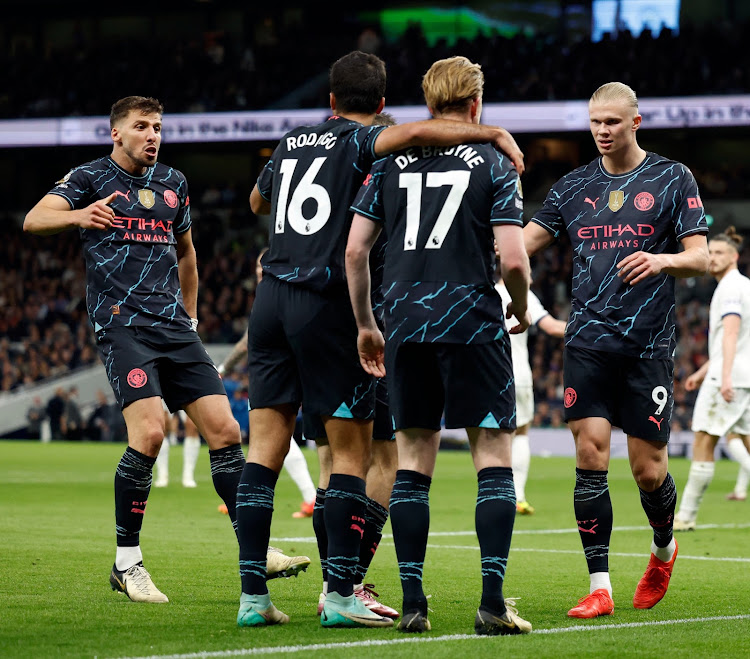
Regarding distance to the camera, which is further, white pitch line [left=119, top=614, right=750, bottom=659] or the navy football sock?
the navy football sock

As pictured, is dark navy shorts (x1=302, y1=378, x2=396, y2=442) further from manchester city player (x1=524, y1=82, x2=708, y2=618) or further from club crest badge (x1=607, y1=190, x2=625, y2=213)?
club crest badge (x1=607, y1=190, x2=625, y2=213)

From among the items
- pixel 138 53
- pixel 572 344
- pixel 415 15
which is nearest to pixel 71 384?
pixel 138 53

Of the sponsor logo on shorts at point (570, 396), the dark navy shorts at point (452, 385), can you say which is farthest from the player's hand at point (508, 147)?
the sponsor logo on shorts at point (570, 396)

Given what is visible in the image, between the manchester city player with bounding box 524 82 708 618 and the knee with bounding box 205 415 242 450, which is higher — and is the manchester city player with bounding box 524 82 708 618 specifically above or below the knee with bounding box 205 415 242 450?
above

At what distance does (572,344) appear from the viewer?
5805mm

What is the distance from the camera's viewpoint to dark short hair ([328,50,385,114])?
5195 millimetres

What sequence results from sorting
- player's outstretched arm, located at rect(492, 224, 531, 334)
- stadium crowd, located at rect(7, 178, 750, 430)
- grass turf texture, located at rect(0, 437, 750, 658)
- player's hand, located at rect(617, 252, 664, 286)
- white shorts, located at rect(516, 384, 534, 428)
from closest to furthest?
1. grass turf texture, located at rect(0, 437, 750, 658)
2. player's outstretched arm, located at rect(492, 224, 531, 334)
3. player's hand, located at rect(617, 252, 664, 286)
4. white shorts, located at rect(516, 384, 534, 428)
5. stadium crowd, located at rect(7, 178, 750, 430)

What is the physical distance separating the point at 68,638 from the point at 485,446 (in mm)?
1739

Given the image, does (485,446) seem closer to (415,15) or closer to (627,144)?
(627,144)

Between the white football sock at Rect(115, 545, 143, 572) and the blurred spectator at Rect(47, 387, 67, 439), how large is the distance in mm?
23650

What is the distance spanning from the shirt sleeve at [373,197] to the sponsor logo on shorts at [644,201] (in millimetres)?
1363

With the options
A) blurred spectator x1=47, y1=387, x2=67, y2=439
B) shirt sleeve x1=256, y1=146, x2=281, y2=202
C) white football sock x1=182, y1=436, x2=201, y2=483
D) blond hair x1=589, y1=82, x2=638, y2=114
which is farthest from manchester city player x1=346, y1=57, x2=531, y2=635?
blurred spectator x1=47, y1=387, x2=67, y2=439

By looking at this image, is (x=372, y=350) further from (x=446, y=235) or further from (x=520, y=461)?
(x=520, y=461)

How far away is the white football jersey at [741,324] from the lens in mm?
10227
